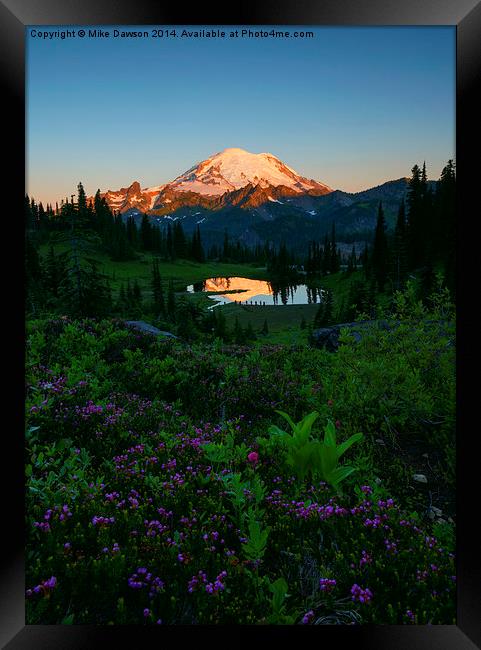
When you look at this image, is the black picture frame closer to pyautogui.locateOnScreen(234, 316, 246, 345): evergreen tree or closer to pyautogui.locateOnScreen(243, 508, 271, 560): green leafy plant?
pyautogui.locateOnScreen(243, 508, 271, 560): green leafy plant

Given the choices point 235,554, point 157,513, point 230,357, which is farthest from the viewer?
point 230,357

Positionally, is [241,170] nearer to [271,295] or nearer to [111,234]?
[271,295]

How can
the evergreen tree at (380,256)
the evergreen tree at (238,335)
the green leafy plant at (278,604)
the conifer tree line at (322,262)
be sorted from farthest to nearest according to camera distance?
1. the conifer tree line at (322,262)
2. the evergreen tree at (380,256)
3. the evergreen tree at (238,335)
4. the green leafy plant at (278,604)

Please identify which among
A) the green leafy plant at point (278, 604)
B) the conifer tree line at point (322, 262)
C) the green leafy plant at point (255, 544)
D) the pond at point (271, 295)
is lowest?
the green leafy plant at point (278, 604)

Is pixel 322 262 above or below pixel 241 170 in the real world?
above

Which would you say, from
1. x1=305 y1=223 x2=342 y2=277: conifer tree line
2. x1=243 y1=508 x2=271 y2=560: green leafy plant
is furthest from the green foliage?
x1=305 y1=223 x2=342 y2=277: conifer tree line

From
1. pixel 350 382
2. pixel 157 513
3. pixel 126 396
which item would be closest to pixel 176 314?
pixel 126 396

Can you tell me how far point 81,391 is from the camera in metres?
5.15

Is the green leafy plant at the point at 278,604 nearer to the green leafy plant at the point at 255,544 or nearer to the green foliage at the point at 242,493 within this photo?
the green foliage at the point at 242,493

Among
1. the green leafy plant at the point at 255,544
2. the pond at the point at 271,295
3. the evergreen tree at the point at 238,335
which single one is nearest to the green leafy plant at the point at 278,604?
the green leafy plant at the point at 255,544

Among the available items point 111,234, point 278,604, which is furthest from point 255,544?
point 111,234
